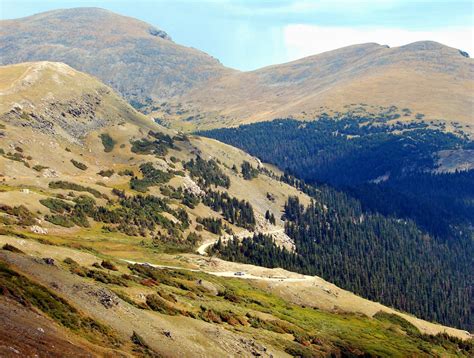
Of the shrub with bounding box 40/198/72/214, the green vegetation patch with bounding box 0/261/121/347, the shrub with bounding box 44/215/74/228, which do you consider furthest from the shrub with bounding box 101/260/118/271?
the shrub with bounding box 40/198/72/214

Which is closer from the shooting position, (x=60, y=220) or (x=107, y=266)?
(x=107, y=266)

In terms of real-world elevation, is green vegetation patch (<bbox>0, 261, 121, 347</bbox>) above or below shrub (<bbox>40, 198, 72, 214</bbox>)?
above

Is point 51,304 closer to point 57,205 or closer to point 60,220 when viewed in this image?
point 60,220

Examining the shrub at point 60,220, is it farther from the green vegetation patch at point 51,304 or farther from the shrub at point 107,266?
the green vegetation patch at point 51,304

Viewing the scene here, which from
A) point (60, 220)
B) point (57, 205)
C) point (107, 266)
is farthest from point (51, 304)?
point (57, 205)

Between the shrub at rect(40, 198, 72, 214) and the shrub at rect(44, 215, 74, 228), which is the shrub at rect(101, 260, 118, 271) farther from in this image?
the shrub at rect(40, 198, 72, 214)

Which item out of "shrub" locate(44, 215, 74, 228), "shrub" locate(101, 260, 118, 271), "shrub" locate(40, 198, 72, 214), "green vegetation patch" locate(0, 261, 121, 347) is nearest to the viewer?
"green vegetation patch" locate(0, 261, 121, 347)

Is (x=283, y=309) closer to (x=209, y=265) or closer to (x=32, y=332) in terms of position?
(x=209, y=265)

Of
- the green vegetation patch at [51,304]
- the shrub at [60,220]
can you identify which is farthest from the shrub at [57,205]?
the green vegetation patch at [51,304]

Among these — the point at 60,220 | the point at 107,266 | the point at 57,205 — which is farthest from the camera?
the point at 57,205

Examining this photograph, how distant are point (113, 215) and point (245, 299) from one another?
92.2 metres

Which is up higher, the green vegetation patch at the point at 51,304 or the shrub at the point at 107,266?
the green vegetation patch at the point at 51,304

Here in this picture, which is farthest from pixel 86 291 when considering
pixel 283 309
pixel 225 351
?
pixel 283 309

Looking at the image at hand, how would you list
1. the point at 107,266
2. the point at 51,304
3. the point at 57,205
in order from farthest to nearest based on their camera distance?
the point at 57,205, the point at 107,266, the point at 51,304
